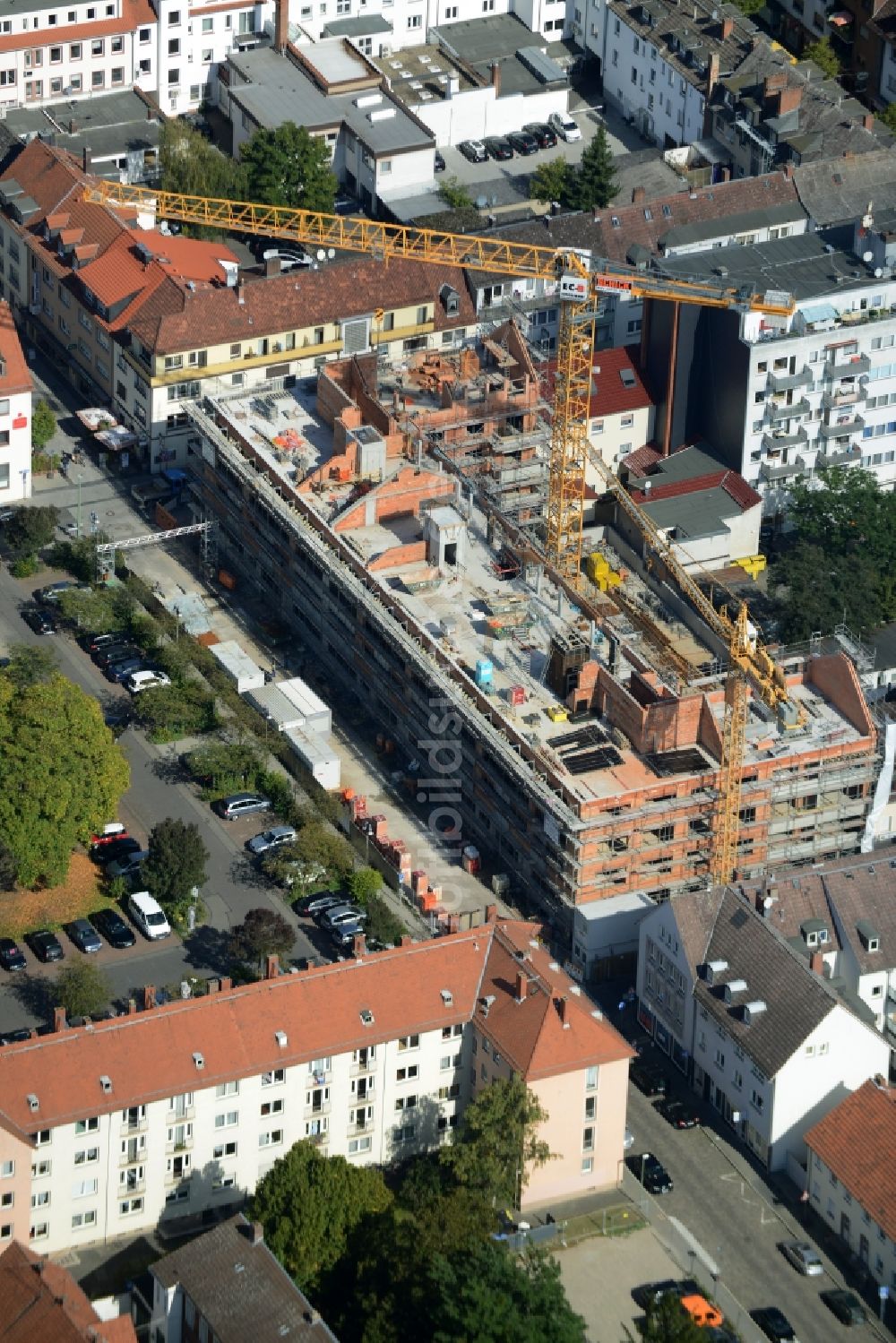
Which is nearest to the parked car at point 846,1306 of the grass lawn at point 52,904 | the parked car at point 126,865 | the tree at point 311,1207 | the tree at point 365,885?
the tree at point 311,1207

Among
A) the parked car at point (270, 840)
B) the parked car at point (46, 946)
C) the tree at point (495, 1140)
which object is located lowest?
the tree at point (495, 1140)

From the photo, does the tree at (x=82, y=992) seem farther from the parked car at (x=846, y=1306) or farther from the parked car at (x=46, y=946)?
the parked car at (x=846, y=1306)

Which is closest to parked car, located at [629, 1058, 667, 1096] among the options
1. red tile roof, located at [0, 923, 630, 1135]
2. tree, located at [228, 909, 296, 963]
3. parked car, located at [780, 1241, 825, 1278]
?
red tile roof, located at [0, 923, 630, 1135]

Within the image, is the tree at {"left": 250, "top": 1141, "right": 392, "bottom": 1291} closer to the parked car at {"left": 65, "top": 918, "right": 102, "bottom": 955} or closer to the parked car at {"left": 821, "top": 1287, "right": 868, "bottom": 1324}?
the parked car at {"left": 821, "top": 1287, "right": 868, "bottom": 1324}

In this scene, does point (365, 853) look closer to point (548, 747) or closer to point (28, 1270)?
point (548, 747)

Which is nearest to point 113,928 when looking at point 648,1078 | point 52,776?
point 52,776

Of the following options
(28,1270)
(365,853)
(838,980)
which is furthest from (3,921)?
(838,980)
